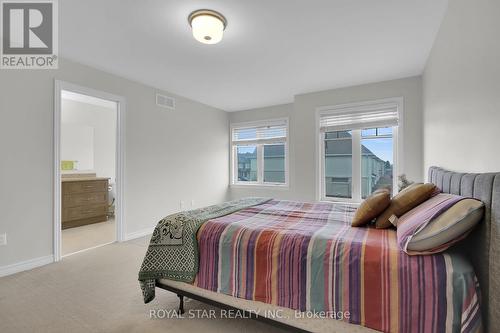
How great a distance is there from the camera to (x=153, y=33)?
2451 millimetres

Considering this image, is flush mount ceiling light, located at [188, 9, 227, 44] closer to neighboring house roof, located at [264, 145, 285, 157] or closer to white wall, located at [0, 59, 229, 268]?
white wall, located at [0, 59, 229, 268]

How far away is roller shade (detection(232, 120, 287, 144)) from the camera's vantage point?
5371mm

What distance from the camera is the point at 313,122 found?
4445 millimetres

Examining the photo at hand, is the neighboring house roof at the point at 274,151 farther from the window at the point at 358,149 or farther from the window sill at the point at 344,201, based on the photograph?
the window sill at the point at 344,201

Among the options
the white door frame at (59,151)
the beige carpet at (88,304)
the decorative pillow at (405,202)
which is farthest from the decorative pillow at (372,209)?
the white door frame at (59,151)

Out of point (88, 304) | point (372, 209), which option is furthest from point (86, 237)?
point (372, 209)

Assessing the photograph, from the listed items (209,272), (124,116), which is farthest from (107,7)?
(209,272)

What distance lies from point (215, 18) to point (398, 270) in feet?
7.71

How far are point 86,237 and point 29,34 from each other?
2967 mm

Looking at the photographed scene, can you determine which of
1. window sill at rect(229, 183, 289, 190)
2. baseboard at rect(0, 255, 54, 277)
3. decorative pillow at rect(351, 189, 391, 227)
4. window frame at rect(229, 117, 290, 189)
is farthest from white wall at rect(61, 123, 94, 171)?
decorative pillow at rect(351, 189, 391, 227)

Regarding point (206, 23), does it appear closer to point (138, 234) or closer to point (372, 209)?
point (372, 209)

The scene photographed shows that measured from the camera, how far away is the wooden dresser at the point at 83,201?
173 inches

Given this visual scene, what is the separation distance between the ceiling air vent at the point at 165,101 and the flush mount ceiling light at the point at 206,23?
2.21 m

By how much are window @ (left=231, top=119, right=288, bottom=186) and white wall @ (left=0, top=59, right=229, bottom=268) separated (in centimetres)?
33
